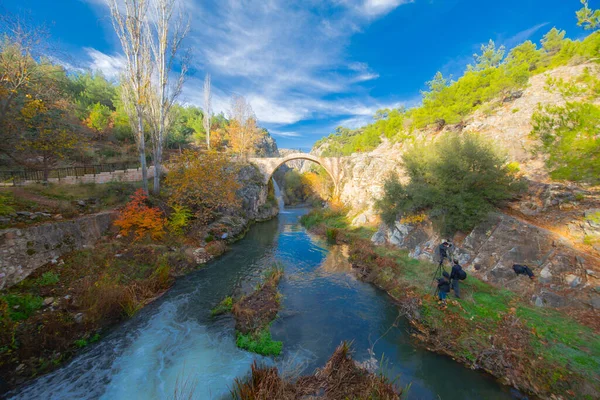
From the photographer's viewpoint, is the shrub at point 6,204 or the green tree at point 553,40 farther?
the green tree at point 553,40

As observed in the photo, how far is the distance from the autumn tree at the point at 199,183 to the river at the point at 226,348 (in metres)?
6.49

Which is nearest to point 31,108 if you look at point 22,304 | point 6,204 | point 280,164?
point 6,204

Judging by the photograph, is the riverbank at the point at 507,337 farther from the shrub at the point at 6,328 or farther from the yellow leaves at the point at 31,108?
the yellow leaves at the point at 31,108

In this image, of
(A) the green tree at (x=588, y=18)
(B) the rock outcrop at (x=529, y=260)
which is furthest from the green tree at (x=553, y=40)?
(B) the rock outcrop at (x=529, y=260)

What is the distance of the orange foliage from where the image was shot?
39.4ft

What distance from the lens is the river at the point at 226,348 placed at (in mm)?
5598

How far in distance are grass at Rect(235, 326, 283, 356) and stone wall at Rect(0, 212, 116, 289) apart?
7724mm

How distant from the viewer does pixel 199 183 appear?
16.6 m

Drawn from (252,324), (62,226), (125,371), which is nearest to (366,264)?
(252,324)

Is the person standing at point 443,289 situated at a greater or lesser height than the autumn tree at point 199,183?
lesser

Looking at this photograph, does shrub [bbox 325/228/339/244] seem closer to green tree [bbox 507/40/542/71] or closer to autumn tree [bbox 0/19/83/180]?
autumn tree [bbox 0/19/83/180]

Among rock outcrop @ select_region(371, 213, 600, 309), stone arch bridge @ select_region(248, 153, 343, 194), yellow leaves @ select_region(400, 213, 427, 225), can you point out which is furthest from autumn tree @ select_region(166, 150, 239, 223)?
stone arch bridge @ select_region(248, 153, 343, 194)

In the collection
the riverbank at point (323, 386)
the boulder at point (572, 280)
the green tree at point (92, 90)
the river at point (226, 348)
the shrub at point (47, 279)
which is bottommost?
the river at point (226, 348)

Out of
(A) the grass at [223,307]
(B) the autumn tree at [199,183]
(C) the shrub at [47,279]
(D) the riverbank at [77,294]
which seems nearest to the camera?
(D) the riverbank at [77,294]
